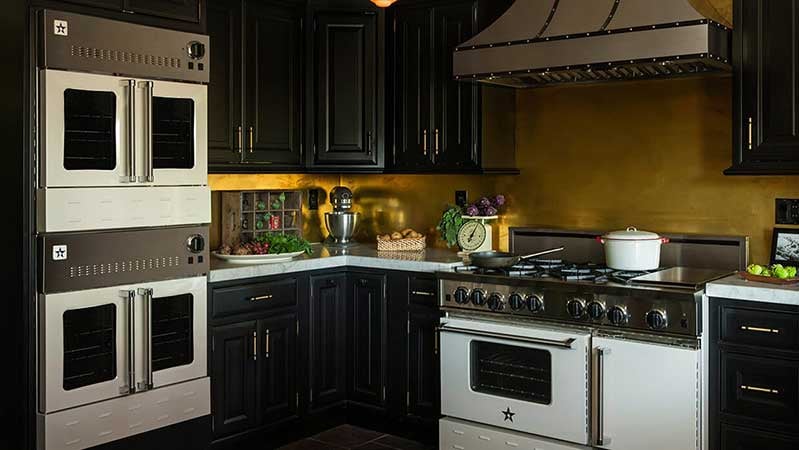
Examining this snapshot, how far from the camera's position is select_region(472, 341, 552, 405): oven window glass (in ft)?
12.5

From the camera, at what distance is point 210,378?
4.01 metres

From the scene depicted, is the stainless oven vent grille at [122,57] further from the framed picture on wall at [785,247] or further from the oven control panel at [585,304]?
the framed picture on wall at [785,247]

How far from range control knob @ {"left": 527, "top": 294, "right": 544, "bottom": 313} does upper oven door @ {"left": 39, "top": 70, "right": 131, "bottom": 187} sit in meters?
1.77

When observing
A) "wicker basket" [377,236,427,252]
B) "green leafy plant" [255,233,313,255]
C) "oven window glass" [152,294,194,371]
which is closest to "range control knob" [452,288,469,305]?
"wicker basket" [377,236,427,252]

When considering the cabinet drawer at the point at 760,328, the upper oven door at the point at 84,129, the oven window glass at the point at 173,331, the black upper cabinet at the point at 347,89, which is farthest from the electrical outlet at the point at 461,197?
the upper oven door at the point at 84,129

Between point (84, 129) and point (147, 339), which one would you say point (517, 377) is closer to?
point (147, 339)

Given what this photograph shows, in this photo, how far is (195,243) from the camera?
3.91 meters

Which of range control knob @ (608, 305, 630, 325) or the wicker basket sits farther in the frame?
the wicker basket

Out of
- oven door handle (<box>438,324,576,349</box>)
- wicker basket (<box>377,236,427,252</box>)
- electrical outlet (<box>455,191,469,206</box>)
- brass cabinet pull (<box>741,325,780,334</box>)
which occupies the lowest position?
oven door handle (<box>438,324,576,349</box>)

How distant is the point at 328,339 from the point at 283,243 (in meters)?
0.55

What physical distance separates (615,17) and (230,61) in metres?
1.85

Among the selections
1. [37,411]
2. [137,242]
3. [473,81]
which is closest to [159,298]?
[137,242]

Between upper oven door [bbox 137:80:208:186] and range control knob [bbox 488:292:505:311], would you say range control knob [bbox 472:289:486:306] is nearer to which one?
range control knob [bbox 488:292:505:311]

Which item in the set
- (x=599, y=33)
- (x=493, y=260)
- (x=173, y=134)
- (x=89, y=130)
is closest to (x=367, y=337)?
(x=493, y=260)
